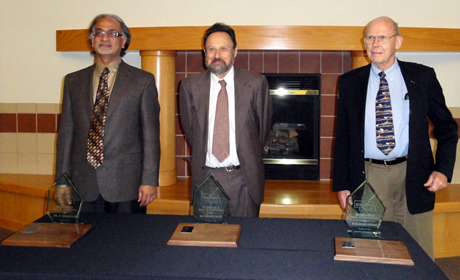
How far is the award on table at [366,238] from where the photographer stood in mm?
1259

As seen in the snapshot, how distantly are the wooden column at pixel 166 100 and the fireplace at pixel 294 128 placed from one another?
0.88m

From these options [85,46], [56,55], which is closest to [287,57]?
[85,46]

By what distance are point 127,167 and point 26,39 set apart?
2.59 meters

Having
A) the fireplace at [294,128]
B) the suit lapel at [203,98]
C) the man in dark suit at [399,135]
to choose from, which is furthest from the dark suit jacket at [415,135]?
the fireplace at [294,128]

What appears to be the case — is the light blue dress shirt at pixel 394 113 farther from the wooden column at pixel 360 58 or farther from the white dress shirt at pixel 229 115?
the wooden column at pixel 360 58

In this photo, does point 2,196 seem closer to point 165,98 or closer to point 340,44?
point 165,98

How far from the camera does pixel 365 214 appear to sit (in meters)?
1.44

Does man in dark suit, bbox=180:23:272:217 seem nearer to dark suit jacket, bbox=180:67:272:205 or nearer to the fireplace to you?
dark suit jacket, bbox=180:67:272:205

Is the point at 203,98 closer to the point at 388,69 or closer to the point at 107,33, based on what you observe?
the point at 107,33

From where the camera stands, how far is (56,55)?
12.9 ft

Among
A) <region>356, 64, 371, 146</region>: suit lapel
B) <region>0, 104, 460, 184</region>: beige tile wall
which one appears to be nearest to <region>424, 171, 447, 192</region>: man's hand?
Answer: <region>356, 64, 371, 146</region>: suit lapel

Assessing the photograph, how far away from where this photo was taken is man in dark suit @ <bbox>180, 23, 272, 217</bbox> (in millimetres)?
2066

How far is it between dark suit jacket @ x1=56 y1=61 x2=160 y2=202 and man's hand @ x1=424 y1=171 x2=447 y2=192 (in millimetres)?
1237

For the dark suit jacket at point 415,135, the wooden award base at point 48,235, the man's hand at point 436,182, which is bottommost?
the wooden award base at point 48,235
